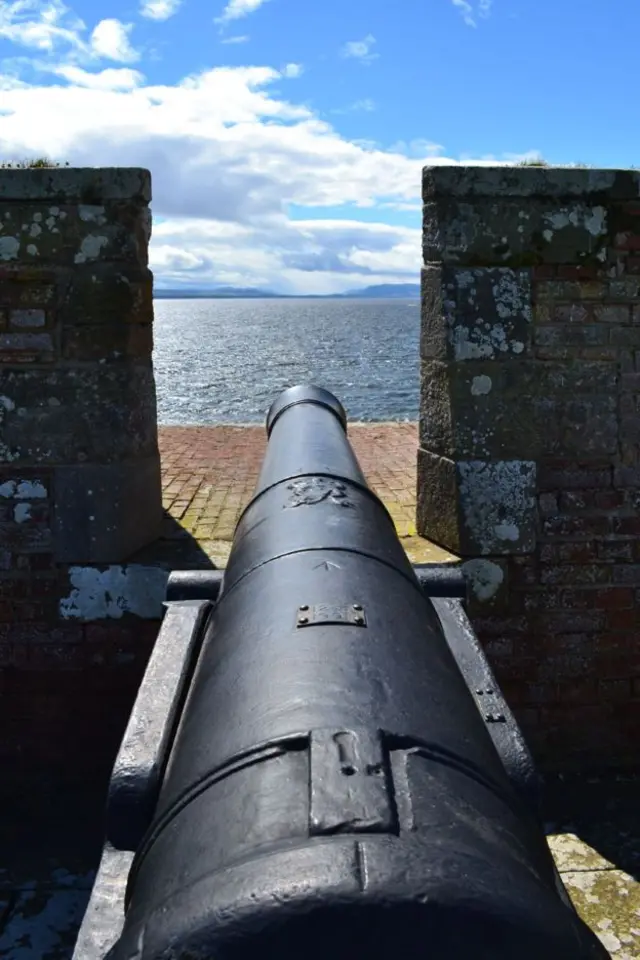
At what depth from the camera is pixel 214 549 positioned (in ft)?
15.1

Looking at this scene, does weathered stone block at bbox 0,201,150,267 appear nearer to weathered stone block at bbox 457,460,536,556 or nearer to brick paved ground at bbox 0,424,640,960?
brick paved ground at bbox 0,424,640,960

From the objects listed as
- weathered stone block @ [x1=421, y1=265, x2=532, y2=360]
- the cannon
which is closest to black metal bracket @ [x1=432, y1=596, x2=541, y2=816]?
the cannon

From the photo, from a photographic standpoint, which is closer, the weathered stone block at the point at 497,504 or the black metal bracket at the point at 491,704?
the black metal bracket at the point at 491,704

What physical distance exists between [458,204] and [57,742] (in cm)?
332

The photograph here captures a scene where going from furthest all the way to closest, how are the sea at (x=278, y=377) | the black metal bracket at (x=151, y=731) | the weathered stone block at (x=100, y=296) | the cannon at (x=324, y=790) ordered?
the sea at (x=278, y=377) < the weathered stone block at (x=100, y=296) < the black metal bracket at (x=151, y=731) < the cannon at (x=324, y=790)

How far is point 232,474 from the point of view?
22.3 ft

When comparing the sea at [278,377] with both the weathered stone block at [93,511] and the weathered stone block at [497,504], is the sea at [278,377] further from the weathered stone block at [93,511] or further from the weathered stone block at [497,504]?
the weathered stone block at [497,504]

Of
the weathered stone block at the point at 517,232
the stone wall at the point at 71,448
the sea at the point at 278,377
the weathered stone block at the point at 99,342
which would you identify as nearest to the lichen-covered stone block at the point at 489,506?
the weathered stone block at the point at 517,232

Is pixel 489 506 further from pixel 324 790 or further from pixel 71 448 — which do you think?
pixel 324 790

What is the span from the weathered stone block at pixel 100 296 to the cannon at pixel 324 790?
82.6 inches

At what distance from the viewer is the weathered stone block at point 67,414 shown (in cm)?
429

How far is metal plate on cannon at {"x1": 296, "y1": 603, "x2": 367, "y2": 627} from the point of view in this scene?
1.79 m

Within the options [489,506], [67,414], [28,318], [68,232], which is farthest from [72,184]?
[489,506]

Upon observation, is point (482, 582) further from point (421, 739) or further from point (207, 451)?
point (207, 451)
